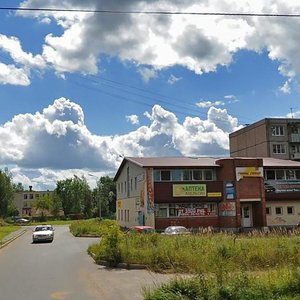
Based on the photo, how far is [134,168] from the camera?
50.0 metres

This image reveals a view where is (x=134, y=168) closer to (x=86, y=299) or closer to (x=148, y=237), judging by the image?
(x=148, y=237)

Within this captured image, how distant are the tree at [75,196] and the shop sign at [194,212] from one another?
83.1m

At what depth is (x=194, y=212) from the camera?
43.8 metres

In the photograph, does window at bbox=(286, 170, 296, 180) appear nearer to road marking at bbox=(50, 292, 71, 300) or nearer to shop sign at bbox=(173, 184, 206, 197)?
shop sign at bbox=(173, 184, 206, 197)

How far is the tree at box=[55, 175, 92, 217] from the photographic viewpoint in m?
125

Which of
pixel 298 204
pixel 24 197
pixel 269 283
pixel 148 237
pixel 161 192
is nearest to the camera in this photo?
pixel 269 283

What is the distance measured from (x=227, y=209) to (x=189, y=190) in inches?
162

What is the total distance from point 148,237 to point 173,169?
23048mm

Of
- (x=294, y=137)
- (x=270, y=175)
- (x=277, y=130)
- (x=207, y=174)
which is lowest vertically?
(x=270, y=175)

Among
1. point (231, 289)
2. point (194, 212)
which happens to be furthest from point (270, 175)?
point (231, 289)

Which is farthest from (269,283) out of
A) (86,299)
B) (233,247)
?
(233,247)

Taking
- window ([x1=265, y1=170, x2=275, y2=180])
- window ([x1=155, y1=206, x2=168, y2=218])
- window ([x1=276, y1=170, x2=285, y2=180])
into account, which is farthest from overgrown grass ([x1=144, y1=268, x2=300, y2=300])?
window ([x1=276, y1=170, x2=285, y2=180])

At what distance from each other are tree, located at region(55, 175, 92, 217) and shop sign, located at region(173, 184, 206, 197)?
8350cm

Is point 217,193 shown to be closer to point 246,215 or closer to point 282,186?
point 246,215
